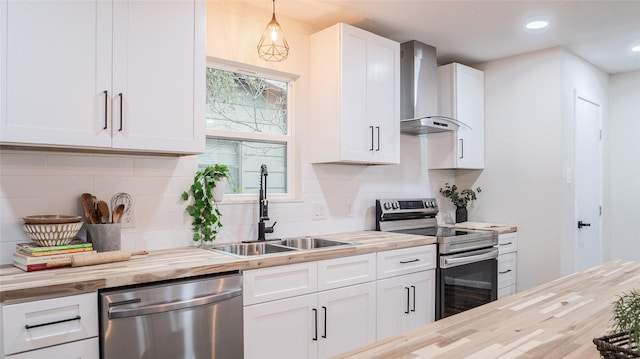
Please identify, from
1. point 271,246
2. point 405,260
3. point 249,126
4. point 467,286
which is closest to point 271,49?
point 249,126

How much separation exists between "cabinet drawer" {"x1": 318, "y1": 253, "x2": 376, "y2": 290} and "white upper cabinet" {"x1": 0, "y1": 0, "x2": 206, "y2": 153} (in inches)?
38.1

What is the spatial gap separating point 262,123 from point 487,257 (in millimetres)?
2047

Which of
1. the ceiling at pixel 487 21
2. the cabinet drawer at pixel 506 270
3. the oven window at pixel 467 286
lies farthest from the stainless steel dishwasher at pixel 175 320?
the cabinet drawer at pixel 506 270

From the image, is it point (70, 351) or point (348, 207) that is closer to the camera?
point (70, 351)

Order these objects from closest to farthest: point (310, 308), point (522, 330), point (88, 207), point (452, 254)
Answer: point (522, 330) → point (88, 207) → point (310, 308) → point (452, 254)

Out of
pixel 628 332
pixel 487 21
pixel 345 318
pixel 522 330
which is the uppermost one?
pixel 487 21

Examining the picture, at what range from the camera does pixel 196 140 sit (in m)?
2.28

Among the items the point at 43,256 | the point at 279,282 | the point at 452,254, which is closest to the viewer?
the point at 43,256

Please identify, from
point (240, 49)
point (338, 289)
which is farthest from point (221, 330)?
point (240, 49)

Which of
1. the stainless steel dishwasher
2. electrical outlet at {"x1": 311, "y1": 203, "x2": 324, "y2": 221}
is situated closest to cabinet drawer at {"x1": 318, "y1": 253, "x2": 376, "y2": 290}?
the stainless steel dishwasher

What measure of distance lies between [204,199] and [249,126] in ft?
2.28

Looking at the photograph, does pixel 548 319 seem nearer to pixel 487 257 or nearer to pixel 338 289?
pixel 338 289

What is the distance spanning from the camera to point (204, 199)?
8.45 feet

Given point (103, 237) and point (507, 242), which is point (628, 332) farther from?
point (507, 242)
